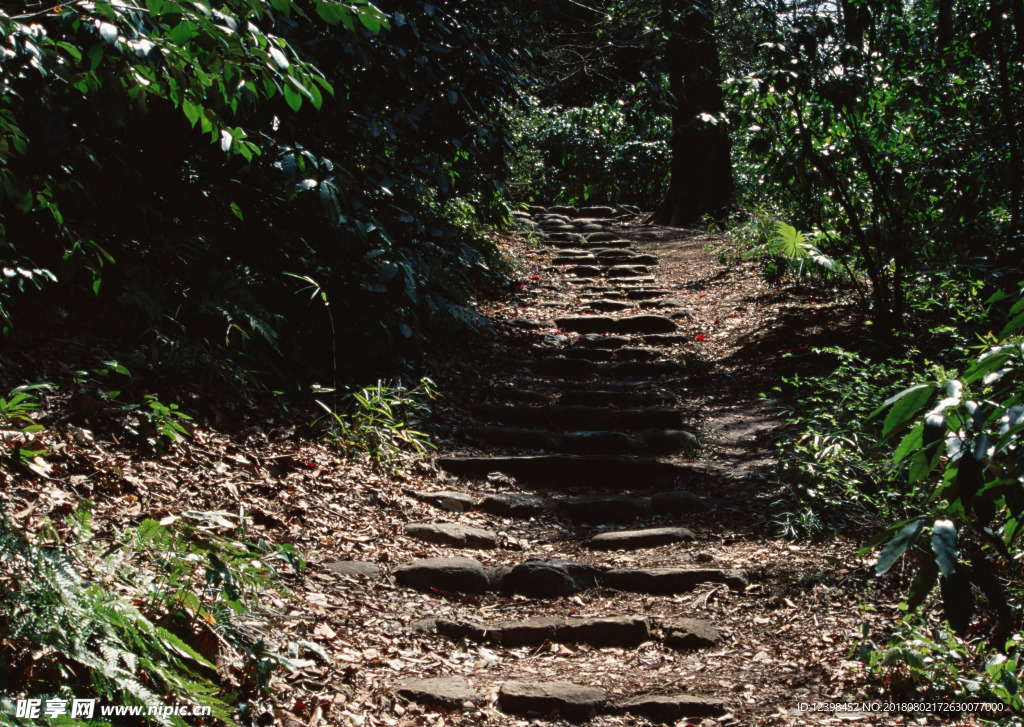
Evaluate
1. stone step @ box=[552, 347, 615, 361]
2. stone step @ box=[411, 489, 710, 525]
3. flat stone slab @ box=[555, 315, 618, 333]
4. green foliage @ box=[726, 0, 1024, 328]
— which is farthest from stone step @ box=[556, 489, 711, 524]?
flat stone slab @ box=[555, 315, 618, 333]

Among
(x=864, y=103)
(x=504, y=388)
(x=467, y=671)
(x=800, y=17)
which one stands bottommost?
(x=467, y=671)

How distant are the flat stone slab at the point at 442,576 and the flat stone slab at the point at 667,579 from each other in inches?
24.8

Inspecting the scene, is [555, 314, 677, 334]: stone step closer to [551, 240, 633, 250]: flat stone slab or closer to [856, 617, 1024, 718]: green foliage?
[551, 240, 633, 250]: flat stone slab

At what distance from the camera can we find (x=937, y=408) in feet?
4.75

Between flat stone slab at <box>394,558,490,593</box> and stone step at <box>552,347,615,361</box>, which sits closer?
flat stone slab at <box>394,558,490,593</box>

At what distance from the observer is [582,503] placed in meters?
4.55

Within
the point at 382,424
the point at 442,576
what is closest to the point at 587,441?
the point at 382,424

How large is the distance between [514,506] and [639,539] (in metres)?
0.80

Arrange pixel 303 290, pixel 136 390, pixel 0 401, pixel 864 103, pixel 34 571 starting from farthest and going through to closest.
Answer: pixel 864 103
pixel 303 290
pixel 136 390
pixel 0 401
pixel 34 571

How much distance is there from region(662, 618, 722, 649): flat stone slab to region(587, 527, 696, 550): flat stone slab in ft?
2.75

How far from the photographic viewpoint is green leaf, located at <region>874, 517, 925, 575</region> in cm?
133

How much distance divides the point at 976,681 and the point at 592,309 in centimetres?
627

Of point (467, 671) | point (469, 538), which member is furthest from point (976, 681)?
point (469, 538)

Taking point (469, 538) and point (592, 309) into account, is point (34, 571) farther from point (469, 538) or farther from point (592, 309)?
point (592, 309)
